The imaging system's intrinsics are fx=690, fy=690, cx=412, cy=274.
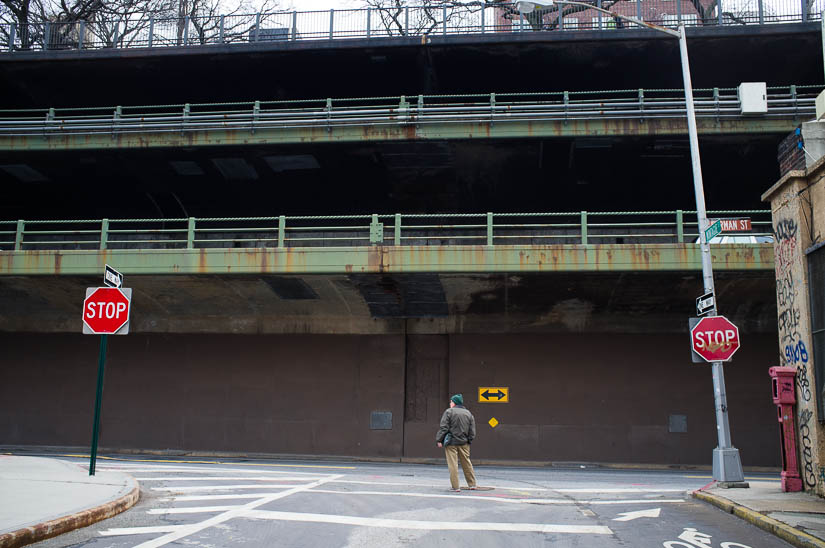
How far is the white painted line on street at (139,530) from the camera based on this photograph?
6895mm

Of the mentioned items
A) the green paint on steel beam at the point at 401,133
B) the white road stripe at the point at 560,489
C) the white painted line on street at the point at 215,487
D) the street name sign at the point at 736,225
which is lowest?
the white road stripe at the point at 560,489

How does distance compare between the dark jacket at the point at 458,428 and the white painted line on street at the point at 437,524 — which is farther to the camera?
the dark jacket at the point at 458,428

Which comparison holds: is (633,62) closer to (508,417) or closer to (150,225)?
(508,417)

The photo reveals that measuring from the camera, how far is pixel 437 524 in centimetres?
776

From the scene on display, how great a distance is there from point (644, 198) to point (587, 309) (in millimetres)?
6477

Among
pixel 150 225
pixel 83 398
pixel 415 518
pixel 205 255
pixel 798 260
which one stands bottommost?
pixel 415 518

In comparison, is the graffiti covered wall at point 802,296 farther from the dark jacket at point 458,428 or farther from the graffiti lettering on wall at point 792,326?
the dark jacket at point 458,428

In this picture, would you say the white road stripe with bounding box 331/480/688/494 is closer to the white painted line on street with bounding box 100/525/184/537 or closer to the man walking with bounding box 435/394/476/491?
the man walking with bounding box 435/394/476/491

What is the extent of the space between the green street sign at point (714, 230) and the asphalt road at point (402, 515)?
15.3 feet

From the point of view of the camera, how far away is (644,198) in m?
23.3

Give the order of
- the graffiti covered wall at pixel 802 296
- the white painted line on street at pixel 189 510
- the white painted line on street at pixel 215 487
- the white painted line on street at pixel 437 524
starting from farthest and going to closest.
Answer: the white painted line on street at pixel 215 487 → the graffiti covered wall at pixel 802 296 → the white painted line on street at pixel 189 510 → the white painted line on street at pixel 437 524

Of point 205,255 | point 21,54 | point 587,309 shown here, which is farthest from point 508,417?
point 21,54

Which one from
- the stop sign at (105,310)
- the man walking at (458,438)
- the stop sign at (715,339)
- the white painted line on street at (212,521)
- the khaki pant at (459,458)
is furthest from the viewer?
the stop sign at (715,339)

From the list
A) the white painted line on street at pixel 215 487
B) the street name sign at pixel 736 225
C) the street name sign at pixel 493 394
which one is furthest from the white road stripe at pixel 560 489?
the street name sign at pixel 493 394
